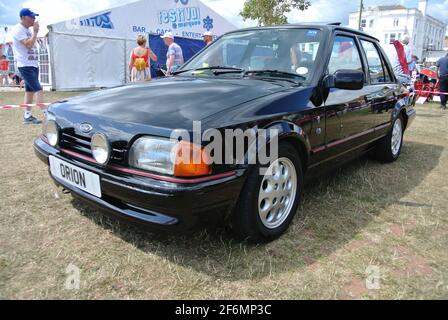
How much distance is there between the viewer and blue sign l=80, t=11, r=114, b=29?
12.7 metres

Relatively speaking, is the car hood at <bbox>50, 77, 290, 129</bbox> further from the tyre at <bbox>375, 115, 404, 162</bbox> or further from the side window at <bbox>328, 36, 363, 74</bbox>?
the tyre at <bbox>375, 115, 404, 162</bbox>

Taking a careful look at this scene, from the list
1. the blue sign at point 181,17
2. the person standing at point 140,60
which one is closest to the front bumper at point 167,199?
the person standing at point 140,60

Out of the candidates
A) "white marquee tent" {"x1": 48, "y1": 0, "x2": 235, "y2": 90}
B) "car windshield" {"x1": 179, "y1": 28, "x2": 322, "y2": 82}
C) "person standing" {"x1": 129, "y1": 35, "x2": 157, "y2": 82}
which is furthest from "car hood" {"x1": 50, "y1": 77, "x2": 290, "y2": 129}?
"white marquee tent" {"x1": 48, "y1": 0, "x2": 235, "y2": 90}

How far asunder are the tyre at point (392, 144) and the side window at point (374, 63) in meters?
0.68

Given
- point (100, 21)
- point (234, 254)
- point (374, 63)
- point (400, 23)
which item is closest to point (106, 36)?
point (100, 21)

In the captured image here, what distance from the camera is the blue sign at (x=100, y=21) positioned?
12.7m

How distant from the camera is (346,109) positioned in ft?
9.83

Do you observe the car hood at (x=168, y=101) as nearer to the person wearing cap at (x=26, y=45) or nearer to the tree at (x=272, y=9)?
the person wearing cap at (x=26, y=45)

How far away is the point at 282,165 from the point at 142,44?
583 cm

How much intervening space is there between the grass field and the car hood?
81cm

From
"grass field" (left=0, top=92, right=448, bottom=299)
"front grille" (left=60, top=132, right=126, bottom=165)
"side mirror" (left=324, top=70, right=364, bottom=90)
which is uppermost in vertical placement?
"side mirror" (left=324, top=70, right=364, bottom=90)

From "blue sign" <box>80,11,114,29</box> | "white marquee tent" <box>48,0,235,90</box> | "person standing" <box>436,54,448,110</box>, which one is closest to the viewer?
"person standing" <box>436,54,448,110</box>

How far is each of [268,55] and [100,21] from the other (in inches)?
476

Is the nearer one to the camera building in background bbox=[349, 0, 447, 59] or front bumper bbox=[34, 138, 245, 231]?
front bumper bbox=[34, 138, 245, 231]
